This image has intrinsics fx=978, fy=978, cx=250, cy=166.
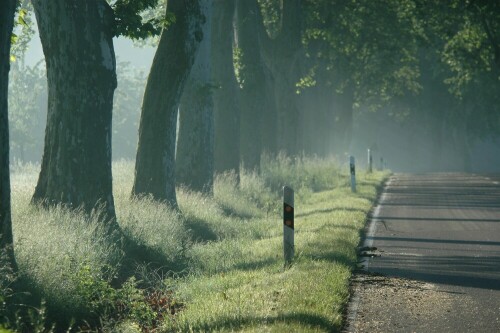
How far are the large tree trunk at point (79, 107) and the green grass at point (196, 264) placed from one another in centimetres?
63

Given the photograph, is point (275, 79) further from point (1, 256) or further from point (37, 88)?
point (37, 88)

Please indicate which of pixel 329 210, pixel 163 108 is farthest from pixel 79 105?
pixel 329 210

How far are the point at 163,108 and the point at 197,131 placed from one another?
4.79 meters

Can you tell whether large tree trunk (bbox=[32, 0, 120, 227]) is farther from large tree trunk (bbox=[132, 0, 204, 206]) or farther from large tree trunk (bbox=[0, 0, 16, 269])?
large tree trunk (bbox=[0, 0, 16, 269])

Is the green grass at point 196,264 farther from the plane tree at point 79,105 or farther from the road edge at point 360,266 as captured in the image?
the plane tree at point 79,105

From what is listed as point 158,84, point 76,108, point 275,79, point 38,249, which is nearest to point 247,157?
point 275,79

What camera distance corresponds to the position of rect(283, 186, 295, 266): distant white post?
12.9m

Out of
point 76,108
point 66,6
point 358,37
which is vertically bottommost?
point 76,108

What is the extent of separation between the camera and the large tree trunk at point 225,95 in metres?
29.3

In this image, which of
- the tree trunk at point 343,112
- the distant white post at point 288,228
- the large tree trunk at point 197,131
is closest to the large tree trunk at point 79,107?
the distant white post at point 288,228

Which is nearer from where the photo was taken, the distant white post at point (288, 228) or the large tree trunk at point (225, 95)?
the distant white post at point (288, 228)

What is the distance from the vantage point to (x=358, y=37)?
1829 inches

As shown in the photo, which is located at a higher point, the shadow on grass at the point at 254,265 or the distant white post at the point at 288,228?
the distant white post at the point at 288,228

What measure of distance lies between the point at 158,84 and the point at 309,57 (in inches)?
1055
